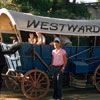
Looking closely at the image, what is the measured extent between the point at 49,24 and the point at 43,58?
0.96m

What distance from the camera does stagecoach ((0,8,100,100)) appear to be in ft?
21.7

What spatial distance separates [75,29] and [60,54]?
3.72 ft

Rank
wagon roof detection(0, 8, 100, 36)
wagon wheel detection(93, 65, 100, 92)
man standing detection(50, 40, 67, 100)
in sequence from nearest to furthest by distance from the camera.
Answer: man standing detection(50, 40, 67, 100)
wagon roof detection(0, 8, 100, 36)
wagon wheel detection(93, 65, 100, 92)

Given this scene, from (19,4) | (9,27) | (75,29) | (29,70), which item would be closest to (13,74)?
(29,70)

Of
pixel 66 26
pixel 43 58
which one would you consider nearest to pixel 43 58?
pixel 43 58

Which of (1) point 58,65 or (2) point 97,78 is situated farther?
(2) point 97,78

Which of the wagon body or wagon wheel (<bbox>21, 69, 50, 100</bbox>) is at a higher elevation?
the wagon body

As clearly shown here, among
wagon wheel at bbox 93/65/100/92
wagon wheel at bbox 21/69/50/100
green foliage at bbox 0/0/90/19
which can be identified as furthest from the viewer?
green foliage at bbox 0/0/90/19

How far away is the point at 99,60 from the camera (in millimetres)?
7684

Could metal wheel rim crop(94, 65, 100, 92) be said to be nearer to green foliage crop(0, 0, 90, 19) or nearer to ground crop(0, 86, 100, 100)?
ground crop(0, 86, 100, 100)

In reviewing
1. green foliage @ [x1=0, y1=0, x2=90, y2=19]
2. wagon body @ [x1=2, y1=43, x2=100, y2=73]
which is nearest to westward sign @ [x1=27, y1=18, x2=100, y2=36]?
wagon body @ [x1=2, y1=43, x2=100, y2=73]

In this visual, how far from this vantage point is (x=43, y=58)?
6945 mm

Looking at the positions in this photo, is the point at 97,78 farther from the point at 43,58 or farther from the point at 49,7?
the point at 49,7

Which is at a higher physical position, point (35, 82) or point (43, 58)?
point (43, 58)
